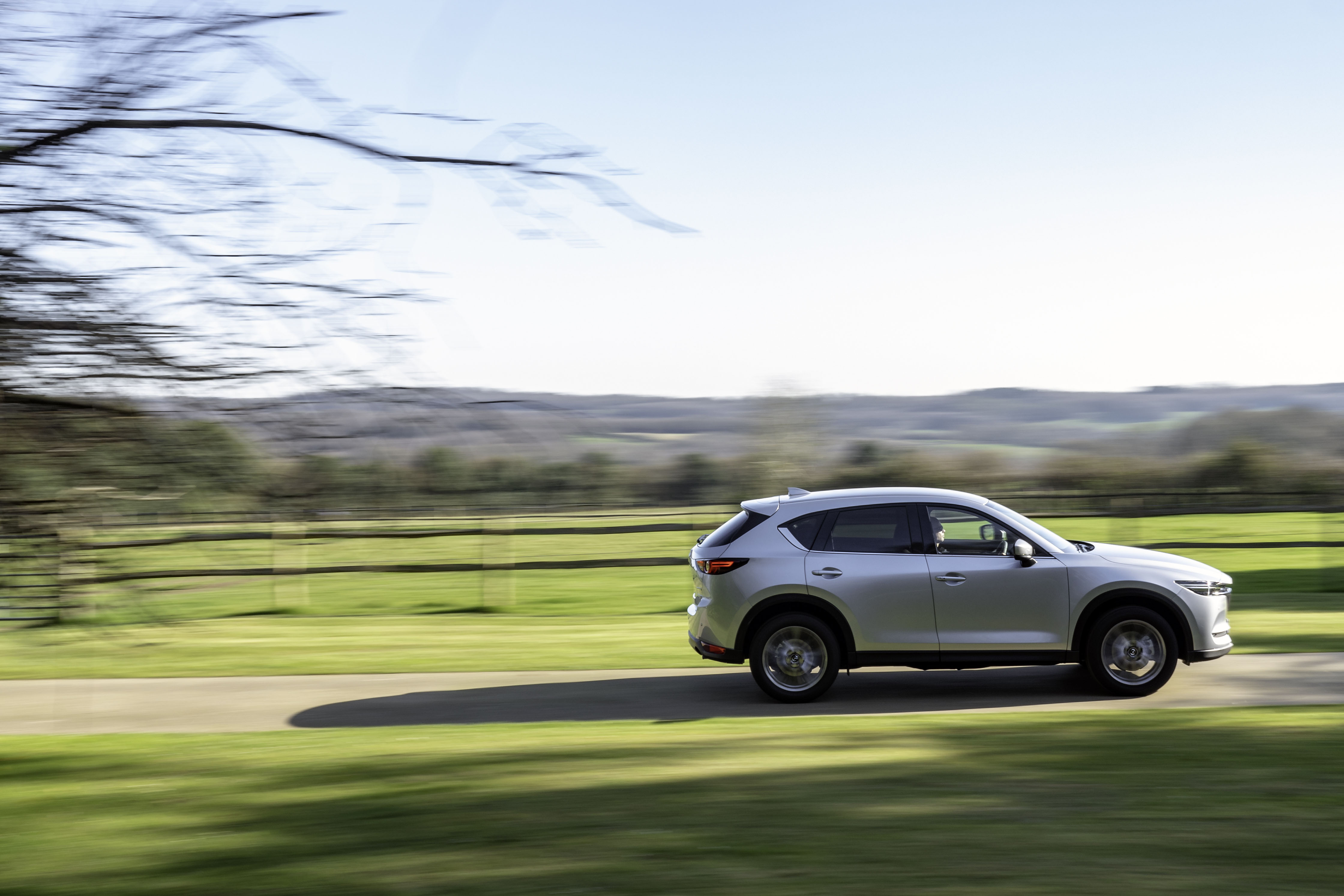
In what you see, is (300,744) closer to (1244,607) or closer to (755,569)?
(755,569)

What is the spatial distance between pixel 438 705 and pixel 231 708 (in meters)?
1.85

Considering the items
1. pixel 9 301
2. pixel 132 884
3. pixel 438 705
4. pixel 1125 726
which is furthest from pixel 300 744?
pixel 1125 726

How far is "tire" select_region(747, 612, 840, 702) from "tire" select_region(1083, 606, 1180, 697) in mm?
2150

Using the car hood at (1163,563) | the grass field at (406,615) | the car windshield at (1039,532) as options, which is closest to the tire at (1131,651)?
the car hood at (1163,563)

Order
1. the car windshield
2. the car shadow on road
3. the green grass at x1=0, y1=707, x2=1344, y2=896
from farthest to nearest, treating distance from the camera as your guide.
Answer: the car windshield
the car shadow on road
the green grass at x1=0, y1=707, x2=1344, y2=896

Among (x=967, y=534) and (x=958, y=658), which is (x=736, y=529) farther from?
(x=958, y=658)

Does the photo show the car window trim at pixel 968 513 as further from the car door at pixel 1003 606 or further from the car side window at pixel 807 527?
the car side window at pixel 807 527

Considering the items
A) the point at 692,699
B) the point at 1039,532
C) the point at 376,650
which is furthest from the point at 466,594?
the point at 1039,532

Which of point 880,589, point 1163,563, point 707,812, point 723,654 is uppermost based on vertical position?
point 1163,563

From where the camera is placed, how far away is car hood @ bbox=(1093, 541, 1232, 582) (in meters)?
9.55

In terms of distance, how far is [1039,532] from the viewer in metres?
9.86

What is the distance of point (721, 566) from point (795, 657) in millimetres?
979

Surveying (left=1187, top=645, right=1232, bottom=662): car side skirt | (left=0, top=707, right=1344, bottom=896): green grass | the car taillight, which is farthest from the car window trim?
(left=0, top=707, right=1344, bottom=896): green grass

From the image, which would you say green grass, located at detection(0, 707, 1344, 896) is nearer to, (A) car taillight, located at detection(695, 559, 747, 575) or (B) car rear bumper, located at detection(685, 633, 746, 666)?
(B) car rear bumper, located at detection(685, 633, 746, 666)
